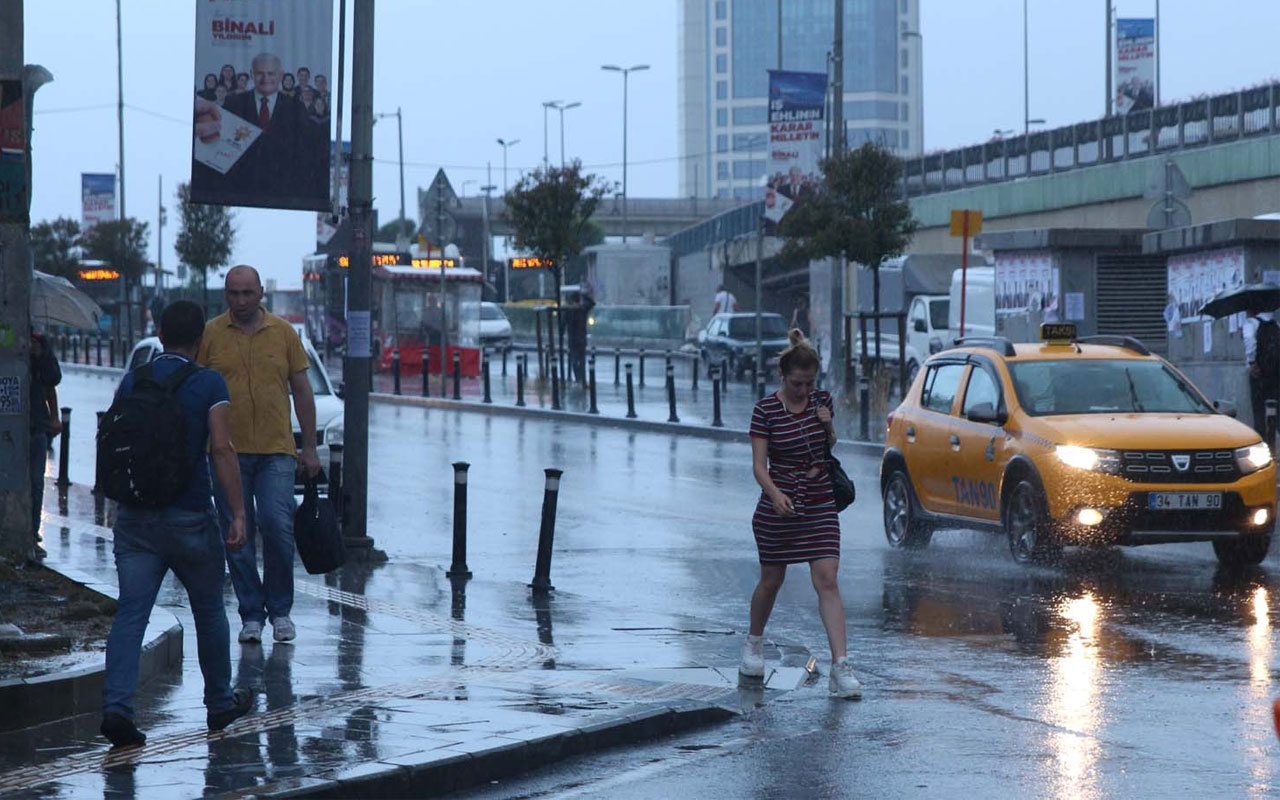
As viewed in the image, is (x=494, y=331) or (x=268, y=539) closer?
(x=268, y=539)

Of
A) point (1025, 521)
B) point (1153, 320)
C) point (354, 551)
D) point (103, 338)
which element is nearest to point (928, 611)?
point (1025, 521)

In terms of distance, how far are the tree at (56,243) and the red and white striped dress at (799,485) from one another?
72827mm

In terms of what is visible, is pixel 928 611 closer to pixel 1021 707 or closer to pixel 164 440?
pixel 1021 707

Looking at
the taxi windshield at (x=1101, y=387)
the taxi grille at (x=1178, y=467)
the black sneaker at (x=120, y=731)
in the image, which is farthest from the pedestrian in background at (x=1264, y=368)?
the black sneaker at (x=120, y=731)

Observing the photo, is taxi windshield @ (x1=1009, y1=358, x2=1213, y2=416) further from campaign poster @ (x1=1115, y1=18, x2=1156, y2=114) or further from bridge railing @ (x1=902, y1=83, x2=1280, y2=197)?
campaign poster @ (x1=1115, y1=18, x2=1156, y2=114)

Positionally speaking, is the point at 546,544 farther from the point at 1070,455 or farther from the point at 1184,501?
the point at 1184,501

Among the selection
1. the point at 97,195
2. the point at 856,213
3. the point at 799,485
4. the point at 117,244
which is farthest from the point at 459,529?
the point at 117,244

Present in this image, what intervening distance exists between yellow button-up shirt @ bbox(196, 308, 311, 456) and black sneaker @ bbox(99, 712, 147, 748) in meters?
2.73

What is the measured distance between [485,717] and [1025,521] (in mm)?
6758

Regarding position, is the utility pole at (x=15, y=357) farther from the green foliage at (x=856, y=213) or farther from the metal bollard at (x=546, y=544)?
the green foliage at (x=856, y=213)

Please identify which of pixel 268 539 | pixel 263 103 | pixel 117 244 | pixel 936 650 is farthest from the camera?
pixel 117 244

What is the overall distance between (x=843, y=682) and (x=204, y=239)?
64887mm

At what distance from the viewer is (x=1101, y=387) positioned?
15164mm

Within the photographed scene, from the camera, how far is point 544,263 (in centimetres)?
4528
